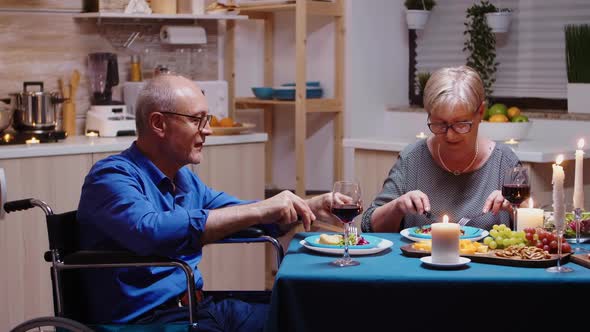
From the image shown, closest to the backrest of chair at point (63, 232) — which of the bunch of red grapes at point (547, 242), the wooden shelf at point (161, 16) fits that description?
the bunch of red grapes at point (547, 242)

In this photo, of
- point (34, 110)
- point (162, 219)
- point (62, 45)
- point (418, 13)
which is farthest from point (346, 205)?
point (418, 13)

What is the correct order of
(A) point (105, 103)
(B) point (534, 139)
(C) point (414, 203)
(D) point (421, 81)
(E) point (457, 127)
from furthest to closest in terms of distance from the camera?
(D) point (421, 81), (A) point (105, 103), (B) point (534, 139), (E) point (457, 127), (C) point (414, 203)

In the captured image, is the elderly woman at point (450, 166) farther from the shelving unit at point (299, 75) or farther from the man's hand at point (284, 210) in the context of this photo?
the shelving unit at point (299, 75)

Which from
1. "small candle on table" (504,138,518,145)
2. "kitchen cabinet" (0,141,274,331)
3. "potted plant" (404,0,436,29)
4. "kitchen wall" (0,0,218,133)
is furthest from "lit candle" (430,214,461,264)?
"potted plant" (404,0,436,29)

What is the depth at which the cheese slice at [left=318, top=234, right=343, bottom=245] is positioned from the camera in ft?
7.89

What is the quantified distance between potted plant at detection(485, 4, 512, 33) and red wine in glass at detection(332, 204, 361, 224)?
2838mm

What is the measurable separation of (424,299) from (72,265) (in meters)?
0.91

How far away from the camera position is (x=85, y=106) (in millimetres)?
4812

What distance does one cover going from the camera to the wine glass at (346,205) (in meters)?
2.27

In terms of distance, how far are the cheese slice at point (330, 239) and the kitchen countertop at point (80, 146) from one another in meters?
1.95

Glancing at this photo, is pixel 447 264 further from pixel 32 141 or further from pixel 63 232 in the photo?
pixel 32 141

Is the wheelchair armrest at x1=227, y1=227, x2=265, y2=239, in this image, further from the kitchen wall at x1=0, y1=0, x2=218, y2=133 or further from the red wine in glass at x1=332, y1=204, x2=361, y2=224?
the kitchen wall at x1=0, y1=0, x2=218, y2=133

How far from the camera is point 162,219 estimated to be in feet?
7.81

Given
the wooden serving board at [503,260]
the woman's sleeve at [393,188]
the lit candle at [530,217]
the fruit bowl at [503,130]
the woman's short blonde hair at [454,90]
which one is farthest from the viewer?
the fruit bowl at [503,130]
